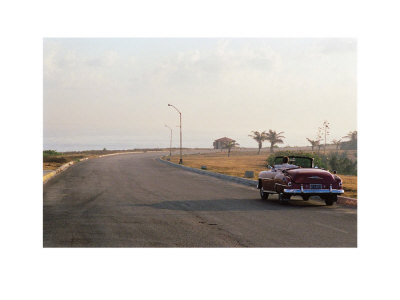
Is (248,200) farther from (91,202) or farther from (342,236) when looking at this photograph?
(342,236)

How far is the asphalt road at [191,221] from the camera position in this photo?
35.1 ft

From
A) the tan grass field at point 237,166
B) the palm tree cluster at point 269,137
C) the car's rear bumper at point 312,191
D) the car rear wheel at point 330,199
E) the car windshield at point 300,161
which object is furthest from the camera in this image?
the palm tree cluster at point 269,137

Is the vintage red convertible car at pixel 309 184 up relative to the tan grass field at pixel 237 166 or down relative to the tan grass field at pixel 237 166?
up

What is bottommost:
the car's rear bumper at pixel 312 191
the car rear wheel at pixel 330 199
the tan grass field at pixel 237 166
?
the tan grass field at pixel 237 166

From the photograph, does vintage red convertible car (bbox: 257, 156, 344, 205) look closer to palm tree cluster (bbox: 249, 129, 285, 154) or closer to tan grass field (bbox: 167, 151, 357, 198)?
tan grass field (bbox: 167, 151, 357, 198)

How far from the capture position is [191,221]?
45.1 feet

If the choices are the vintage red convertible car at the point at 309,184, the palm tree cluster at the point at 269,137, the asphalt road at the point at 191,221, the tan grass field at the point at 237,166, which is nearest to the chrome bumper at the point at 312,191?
the vintage red convertible car at the point at 309,184

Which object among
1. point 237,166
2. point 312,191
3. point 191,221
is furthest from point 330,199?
point 237,166

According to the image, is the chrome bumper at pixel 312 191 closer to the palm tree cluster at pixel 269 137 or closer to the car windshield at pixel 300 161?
the car windshield at pixel 300 161

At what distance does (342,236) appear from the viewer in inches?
448

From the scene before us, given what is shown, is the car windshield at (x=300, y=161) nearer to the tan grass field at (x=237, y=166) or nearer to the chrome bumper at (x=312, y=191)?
the chrome bumper at (x=312, y=191)

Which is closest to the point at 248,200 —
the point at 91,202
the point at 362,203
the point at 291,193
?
the point at 291,193

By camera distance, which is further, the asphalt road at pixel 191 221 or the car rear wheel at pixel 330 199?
the car rear wheel at pixel 330 199

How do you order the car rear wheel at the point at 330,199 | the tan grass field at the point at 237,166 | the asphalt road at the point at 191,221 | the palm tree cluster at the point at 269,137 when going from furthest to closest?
the palm tree cluster at the point at 269,137 → the tan grass field at the point at 237,166 → the car rear wheel at the point at 330,199 → the asphalt road at the point at 191,221
